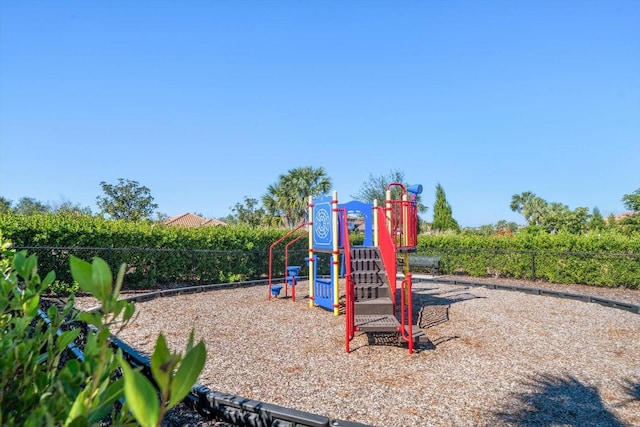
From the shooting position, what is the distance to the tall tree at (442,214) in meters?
37.6

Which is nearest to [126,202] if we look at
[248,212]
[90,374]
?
[248,212]

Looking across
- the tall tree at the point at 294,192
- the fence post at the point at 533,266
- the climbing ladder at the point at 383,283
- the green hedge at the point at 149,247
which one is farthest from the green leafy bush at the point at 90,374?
the tall tree at the point at 294,192

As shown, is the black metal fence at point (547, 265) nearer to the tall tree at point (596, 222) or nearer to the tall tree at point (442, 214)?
the tall tree at point (442, 214)

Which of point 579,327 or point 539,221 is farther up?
point 539,221

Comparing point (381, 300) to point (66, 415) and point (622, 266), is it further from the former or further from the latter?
point (622, 266)

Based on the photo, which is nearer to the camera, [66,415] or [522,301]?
[66,415]

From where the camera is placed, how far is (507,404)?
415cm

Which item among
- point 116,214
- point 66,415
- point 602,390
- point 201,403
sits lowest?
point 602,390

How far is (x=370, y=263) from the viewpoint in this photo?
323 inches

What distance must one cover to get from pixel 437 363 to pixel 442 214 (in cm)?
3431

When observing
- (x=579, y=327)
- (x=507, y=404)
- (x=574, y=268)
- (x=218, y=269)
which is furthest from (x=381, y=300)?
(x=574, y=268)

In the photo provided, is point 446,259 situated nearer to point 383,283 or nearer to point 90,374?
point 383,283

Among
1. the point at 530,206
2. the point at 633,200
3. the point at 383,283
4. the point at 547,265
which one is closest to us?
the point at 383,283

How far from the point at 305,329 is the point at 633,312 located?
7912 mm
